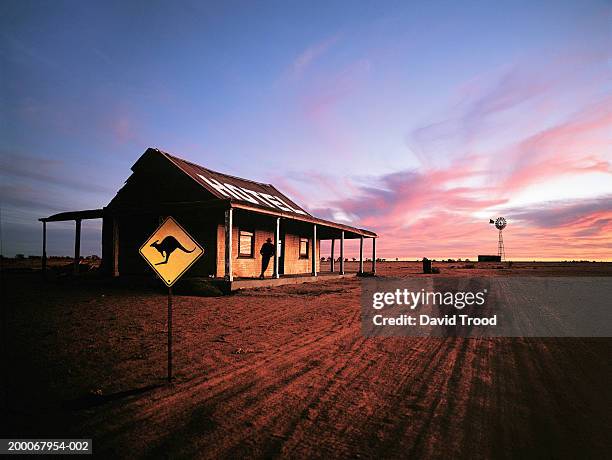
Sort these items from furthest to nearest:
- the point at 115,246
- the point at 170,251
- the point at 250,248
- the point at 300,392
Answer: the point at 250,248
the point at 115,246
the point at 170,251
the point at 300,392

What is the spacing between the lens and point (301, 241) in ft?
74.5

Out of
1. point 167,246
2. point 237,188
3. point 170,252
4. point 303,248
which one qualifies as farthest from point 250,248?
point 167,246

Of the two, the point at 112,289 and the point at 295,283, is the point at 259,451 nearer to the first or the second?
the point at 112,289

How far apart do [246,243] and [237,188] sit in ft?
13.5

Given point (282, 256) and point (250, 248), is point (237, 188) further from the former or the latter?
point (282, 256)

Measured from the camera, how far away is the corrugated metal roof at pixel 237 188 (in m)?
17.3

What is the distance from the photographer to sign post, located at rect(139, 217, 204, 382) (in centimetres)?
483

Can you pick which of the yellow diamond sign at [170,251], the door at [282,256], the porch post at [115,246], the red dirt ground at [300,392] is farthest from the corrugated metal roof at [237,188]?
the yellow diamond sign at [170,251]

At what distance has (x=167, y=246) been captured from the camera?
4680 millimetres

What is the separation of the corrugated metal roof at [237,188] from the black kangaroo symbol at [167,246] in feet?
31.7

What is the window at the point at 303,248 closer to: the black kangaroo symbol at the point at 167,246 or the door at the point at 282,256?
the door at the point at 282,256

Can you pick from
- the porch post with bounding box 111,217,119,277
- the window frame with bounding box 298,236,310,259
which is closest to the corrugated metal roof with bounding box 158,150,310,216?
the window frame with bounding box 298,236,310,259

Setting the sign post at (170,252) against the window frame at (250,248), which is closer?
the sign post at (170,252)

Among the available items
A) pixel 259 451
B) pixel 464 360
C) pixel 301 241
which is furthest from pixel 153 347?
pixel 301 241
